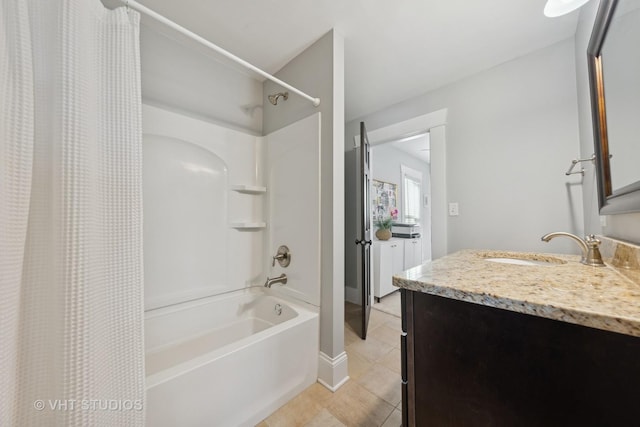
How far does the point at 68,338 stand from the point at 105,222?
339mm

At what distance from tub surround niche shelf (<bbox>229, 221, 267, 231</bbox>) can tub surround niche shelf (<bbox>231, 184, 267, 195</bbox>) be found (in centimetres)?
27


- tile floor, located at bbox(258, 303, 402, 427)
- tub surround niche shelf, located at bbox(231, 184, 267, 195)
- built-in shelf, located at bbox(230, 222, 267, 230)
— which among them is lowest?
tile floor, located at bbox(258, 303, 402, 427)

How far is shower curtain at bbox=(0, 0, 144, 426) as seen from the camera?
0.59 meters

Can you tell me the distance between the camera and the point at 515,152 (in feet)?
5.57

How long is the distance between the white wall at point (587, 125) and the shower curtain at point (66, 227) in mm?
1977

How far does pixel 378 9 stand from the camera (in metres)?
1.35

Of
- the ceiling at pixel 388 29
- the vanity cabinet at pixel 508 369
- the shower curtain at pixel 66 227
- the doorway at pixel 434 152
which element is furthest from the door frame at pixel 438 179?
the shower curtain at pixel 66 227

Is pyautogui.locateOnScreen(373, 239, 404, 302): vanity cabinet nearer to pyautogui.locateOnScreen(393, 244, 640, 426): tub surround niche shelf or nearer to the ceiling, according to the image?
the ceiling

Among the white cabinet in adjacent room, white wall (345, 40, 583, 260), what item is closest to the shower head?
white wall (345, 40, 583, 260)

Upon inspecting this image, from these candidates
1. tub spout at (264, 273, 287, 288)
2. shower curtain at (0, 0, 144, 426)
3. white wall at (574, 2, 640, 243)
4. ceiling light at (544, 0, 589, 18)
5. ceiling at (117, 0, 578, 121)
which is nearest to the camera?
shower curtain at (0, 0, 144, 426)

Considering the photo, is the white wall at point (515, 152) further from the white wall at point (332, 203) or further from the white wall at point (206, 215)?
the white wall at point (206, 215)

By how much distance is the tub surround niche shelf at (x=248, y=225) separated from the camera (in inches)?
72.6

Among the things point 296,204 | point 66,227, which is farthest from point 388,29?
point 66,227

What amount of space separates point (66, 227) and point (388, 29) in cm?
197
